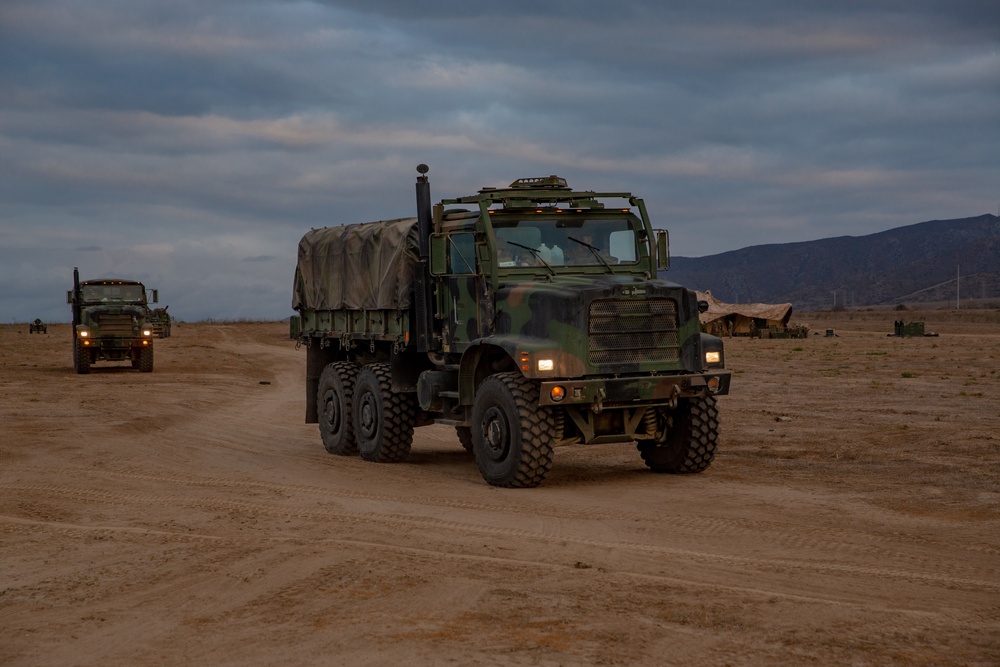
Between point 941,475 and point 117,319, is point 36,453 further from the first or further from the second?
point 117,319

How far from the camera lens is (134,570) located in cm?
876

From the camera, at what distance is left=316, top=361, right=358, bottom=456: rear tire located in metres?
16.6

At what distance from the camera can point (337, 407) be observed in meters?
16.8

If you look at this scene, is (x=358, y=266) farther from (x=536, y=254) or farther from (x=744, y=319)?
(x=744, y=319)

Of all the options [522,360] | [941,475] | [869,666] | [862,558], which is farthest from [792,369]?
[869,666]

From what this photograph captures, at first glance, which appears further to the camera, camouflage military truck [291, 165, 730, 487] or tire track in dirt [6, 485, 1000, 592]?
camouflage military truck [291, 165, 730, 487]

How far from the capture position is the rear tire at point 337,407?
1658 centimetres

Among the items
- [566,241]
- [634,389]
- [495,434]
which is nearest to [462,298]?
[566,241]

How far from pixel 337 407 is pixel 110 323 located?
20.2m

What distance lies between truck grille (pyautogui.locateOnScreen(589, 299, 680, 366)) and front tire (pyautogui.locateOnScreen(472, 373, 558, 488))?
0.78m

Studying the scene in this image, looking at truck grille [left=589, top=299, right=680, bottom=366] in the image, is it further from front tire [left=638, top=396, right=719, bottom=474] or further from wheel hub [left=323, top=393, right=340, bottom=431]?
wheel hub [left=323, top=393, right=340, bottom=431]

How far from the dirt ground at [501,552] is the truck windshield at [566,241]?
2.45 m

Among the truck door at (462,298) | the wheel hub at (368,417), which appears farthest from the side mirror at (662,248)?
the wheel hub at (368,417)

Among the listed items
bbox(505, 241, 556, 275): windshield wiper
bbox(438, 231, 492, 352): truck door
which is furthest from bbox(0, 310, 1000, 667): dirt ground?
bbox(505, 241, 556, 275): windshield wiper
